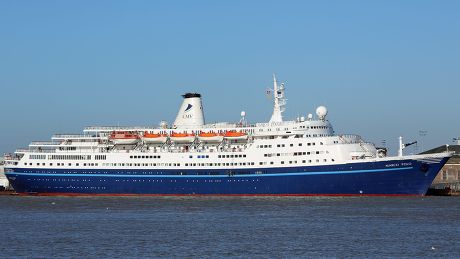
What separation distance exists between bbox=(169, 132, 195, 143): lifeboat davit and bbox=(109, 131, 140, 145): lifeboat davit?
3.82 meters

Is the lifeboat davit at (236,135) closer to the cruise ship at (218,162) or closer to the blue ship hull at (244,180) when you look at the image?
the cruise ship at (218,162)

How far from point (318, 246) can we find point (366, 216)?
15.8 meters

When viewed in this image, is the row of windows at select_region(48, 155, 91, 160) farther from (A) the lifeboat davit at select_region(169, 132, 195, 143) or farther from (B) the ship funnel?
(B) the ship funnel

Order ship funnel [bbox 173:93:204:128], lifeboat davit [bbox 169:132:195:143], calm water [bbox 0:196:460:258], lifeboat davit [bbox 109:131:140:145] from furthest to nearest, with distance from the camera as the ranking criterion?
ship funnel [bbox 173:93:204:128]
lifeboat davit [bbox 109:131:140:145]
lifeboat davit [bbox 169:132:195:143]
calm water [bbox 0:196:460:258]

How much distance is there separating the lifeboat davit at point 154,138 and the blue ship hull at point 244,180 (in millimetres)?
4186

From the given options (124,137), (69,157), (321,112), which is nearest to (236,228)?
(321,112)

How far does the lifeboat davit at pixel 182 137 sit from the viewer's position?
86125 millimetres

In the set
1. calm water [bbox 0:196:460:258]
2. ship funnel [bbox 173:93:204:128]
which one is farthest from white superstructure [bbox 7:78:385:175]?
calm water [bbox 0:196:460:258]

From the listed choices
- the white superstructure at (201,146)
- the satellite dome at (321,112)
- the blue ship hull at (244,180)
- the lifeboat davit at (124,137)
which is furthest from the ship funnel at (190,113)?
the satellite dome at (321,112)

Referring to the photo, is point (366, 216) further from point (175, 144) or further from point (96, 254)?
point (175, 144)

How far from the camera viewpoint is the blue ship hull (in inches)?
3027

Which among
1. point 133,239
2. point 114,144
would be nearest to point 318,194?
point 114,144

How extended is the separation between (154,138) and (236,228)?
35.9 m

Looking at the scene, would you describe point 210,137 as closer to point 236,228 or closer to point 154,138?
point 154,138
